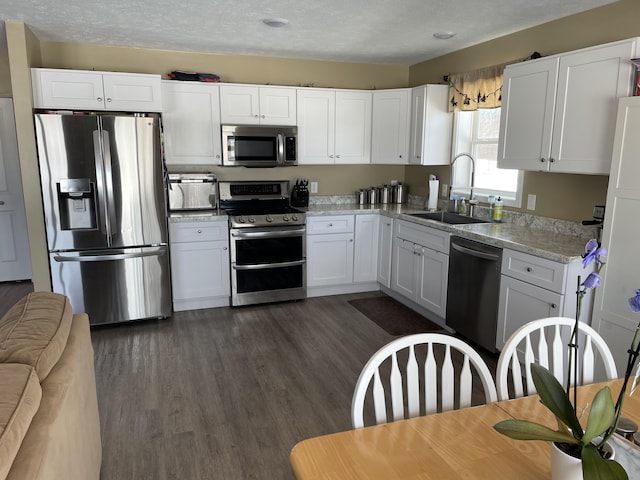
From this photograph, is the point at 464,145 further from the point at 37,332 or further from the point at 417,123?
the point at 37,332

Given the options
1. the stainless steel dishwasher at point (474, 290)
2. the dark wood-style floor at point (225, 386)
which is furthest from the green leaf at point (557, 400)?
the stainless steel dishwasher at point (474, 290)

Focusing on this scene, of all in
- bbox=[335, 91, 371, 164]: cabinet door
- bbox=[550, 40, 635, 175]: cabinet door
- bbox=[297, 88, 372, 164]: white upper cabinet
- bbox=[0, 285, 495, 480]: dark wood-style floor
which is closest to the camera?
bbox=[0, 285, 495, 480]: dark wood-style floor

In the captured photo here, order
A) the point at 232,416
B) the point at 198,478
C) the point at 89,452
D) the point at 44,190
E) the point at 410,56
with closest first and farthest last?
the point at 89,452
the point at 198,478
the point at 232,416
the point at 44,190
the point at 410,56

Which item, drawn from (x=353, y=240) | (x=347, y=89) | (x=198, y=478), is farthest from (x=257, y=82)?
(x=198, y=478)

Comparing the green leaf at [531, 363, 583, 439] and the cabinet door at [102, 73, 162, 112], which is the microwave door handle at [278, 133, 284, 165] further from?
the green leaf at [531, 363, 583, 439]

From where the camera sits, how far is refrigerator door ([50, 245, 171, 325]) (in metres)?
3.85

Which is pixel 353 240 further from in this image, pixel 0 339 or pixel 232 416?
pixel 0 339

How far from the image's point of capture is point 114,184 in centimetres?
380

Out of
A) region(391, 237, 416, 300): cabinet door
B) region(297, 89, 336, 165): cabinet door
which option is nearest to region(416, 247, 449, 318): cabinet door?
region(391, 237, 416, 300): cabinet door

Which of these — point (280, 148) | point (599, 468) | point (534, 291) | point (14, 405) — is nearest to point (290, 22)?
point (280, 148)

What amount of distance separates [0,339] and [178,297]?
2.93 meters

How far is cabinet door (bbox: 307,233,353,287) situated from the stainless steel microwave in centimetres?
87

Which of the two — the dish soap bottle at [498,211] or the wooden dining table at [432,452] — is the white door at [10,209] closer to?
→ the dish soap bottle at [498,211]

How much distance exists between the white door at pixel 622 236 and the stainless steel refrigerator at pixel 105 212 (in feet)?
10.7
